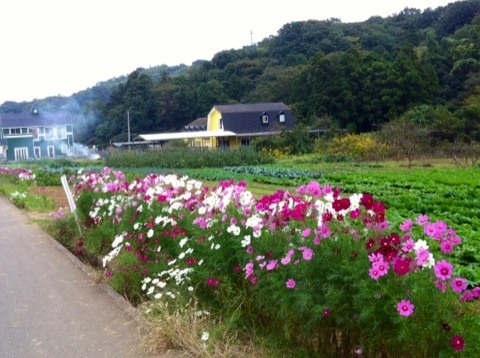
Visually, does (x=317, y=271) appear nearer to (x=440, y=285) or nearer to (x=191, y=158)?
(x=440, y=285)

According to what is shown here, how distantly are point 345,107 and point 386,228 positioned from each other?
54.1 meters

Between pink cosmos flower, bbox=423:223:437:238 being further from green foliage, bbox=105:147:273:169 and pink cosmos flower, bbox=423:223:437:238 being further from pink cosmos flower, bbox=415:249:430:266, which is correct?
green foliage, bbox=105:147:273:169

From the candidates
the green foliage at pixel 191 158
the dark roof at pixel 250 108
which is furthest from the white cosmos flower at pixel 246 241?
the dark roof at pixel 250 108

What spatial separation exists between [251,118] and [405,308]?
5701 centimetres

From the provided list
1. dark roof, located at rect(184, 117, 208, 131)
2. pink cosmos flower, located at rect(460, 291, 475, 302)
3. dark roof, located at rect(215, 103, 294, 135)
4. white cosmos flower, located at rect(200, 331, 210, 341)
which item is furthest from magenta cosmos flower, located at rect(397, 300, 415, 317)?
dark roof, located at rect(184, 117, 208, 131)

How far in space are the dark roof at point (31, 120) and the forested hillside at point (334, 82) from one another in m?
5.09

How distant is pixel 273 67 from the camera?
7881 centimetres

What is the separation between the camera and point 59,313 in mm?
6820

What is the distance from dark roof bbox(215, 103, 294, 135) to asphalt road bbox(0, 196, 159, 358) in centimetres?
4922

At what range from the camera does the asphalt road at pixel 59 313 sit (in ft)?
18.4

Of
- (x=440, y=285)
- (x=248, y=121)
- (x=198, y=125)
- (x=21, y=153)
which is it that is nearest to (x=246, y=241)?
(x=440, y=285)

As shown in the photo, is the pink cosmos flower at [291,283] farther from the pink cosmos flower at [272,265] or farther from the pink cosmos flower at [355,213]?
the pink cosmos flower at [355,213]

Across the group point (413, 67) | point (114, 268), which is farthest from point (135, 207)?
point (413, 67)

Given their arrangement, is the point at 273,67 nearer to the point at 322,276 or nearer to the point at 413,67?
the point at 413,67
